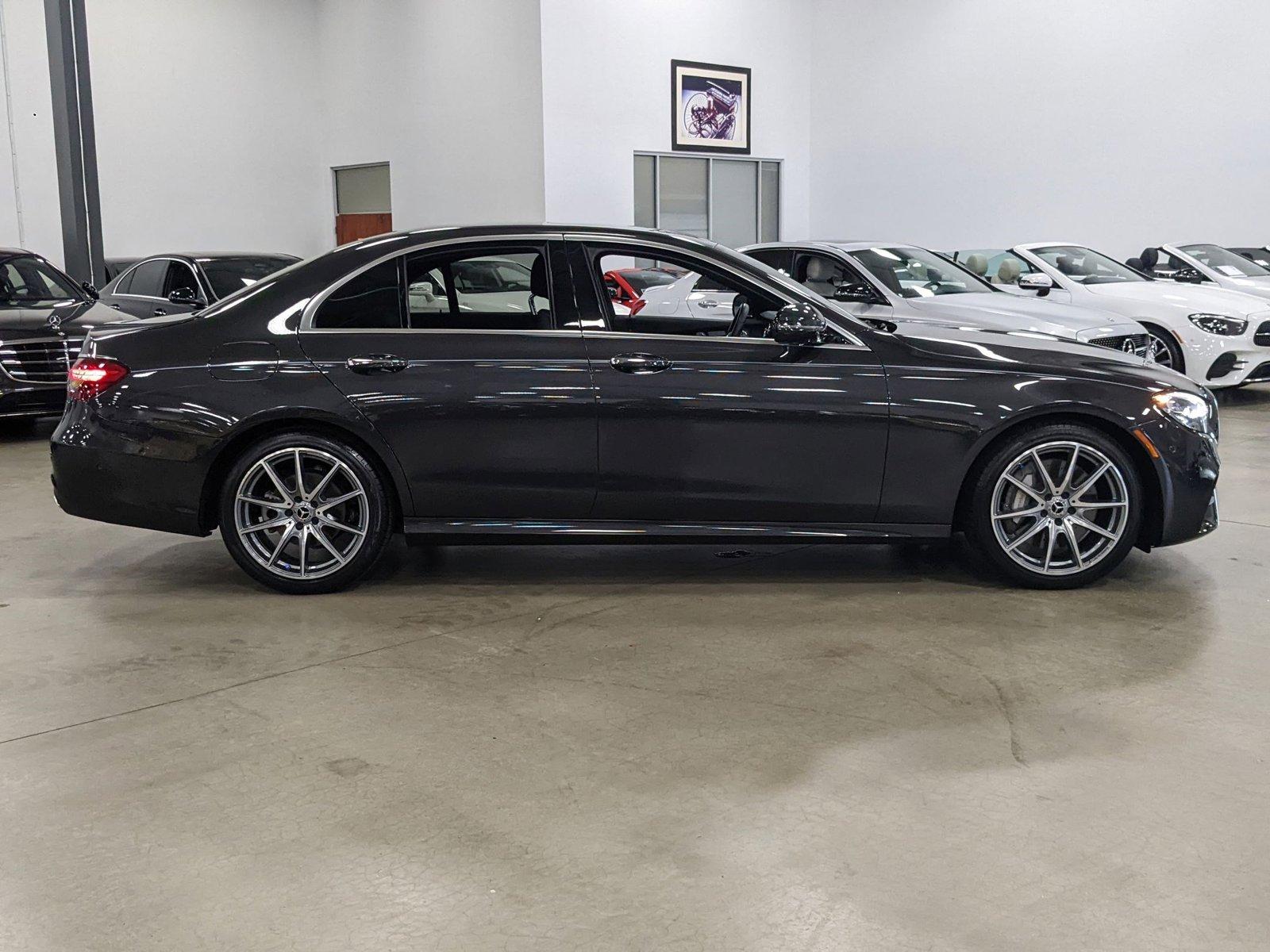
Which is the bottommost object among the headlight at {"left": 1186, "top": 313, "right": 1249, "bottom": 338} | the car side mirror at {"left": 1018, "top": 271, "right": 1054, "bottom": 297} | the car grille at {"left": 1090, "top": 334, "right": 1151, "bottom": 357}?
the car grille at {"left": 1090, "top": 334, "right": 1151, "bottom": 357}

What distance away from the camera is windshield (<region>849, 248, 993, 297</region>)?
925 centimetres

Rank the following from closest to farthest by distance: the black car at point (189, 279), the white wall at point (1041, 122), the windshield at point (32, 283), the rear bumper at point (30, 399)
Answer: the rear bumper at point (30, 399) → the windshield at point (32, 283) → the black car at point (189, 279) → the white wall at point (1041, 122)

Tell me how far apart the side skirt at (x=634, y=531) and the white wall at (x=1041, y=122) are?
15368mm

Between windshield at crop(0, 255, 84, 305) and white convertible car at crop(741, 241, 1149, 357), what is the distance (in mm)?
5783

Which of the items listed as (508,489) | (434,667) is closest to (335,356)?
(508,489)

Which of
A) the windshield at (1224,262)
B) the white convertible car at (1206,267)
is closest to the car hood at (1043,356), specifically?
the white convertible car at (1206,267)

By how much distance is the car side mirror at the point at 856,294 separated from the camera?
895 centimetres

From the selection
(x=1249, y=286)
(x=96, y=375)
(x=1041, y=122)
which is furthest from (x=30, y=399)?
(x=1041, y=122)

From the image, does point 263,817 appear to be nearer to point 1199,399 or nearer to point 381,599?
point 381,599

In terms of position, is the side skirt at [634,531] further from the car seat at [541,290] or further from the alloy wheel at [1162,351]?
the alloy wheel at [1162,351]

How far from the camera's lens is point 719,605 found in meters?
4.77

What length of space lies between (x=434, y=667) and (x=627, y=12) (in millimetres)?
17062

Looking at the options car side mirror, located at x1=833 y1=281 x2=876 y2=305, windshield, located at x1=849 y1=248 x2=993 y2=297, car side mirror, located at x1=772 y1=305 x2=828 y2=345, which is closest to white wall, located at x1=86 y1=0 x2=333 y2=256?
windshield, located at x1=849 y1=248 x2=993 y2=297

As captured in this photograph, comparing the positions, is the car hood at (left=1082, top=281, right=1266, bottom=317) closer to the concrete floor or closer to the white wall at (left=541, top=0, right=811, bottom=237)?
the concrete floor
